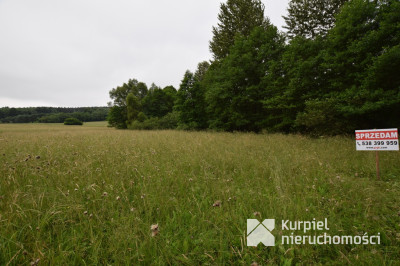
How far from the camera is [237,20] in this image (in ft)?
59.2

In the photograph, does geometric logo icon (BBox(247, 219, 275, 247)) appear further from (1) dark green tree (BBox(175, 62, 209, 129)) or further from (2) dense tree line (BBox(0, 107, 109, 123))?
(2) dense tree line (BBox(0, 107, 109, 123))

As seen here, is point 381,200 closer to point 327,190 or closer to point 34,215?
point 327,190

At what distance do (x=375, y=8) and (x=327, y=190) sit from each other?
13232 mm

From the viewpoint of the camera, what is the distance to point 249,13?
1744cm

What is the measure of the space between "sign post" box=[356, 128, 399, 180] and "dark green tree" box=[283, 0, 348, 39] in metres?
17.2

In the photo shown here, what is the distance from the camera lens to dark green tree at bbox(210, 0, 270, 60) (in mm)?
17516

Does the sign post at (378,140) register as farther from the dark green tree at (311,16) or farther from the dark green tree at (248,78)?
the dark green tree at (311,16)

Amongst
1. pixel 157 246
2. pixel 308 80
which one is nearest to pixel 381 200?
pixel 157 246

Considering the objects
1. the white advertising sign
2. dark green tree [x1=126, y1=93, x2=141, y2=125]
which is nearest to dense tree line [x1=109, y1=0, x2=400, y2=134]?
the white advertising sign

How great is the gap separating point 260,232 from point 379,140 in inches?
163

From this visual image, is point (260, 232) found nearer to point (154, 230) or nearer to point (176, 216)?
point (176, 216)

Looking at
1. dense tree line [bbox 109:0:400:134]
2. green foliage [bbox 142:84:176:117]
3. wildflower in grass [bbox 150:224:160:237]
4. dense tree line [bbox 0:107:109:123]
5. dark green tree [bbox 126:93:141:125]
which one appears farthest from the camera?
dense tree line [bbox 0:107:109:123]

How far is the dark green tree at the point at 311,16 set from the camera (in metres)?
16.0

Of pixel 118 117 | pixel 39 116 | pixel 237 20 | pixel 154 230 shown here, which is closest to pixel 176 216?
pixel 154 230
